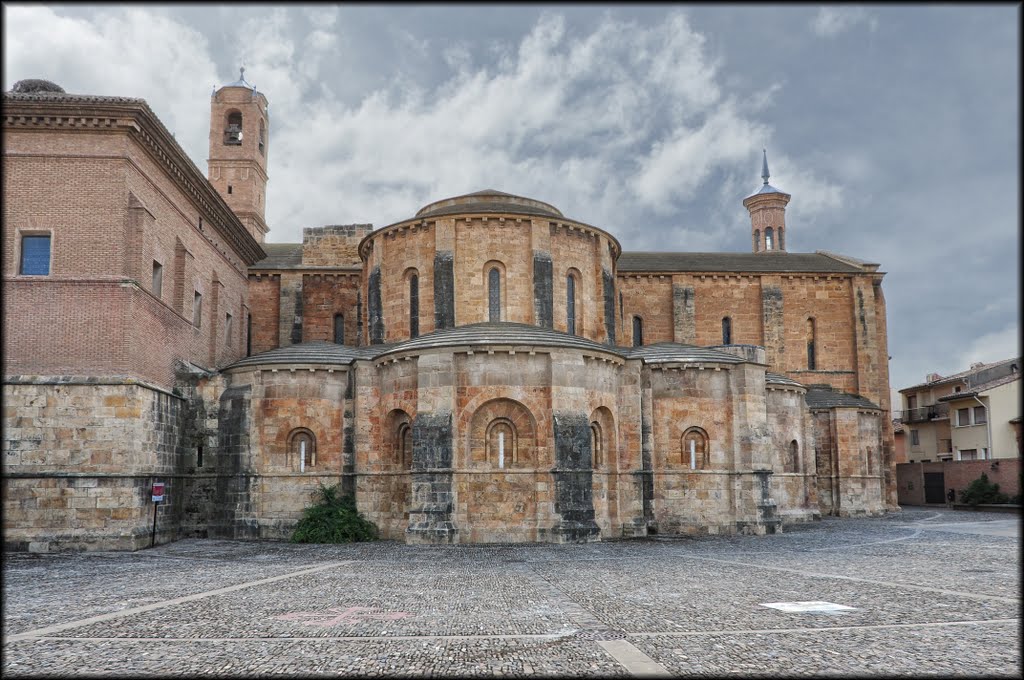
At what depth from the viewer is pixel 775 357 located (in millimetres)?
41281

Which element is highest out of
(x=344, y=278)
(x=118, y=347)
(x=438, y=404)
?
(x=344, y=278)

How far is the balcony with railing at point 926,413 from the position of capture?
52869 mm

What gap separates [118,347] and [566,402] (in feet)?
44.4

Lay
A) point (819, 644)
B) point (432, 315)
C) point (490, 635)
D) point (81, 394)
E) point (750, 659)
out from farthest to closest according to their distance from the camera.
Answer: point (432, 315) < point (81, 394) < point (490, 635) < point (819, 644) < point (750, 659)

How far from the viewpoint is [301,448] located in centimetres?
2738

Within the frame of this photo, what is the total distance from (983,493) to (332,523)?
37093mm

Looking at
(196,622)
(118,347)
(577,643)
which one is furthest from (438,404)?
(577,643)

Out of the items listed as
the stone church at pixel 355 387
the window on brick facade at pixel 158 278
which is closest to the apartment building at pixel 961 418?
the stone church at pixel 355 387

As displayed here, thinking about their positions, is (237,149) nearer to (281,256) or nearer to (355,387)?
(281,256)

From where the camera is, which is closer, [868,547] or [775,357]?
[868,547]

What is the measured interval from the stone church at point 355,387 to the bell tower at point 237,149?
17.9 metres

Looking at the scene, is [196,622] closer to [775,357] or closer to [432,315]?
[432,315]

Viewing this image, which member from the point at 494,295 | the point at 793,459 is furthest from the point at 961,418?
the point at 494,295

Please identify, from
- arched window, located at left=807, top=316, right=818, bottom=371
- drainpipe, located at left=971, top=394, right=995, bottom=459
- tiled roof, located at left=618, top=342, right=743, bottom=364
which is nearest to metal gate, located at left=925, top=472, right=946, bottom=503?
drainpipe, located at left=971, top=394, right=995, bottom=459
